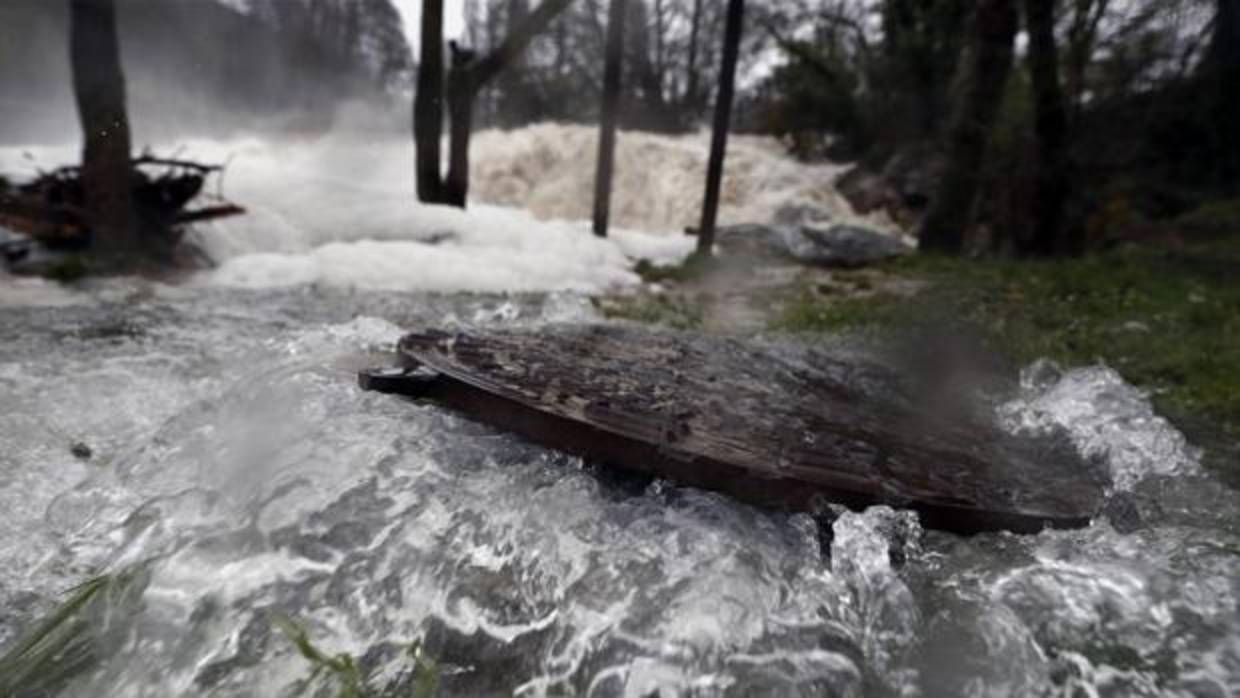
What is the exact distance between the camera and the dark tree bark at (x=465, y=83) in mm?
8836

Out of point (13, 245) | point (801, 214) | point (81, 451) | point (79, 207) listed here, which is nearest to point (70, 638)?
point (81, 451)

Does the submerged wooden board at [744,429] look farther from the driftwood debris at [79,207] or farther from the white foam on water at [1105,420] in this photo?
the driftwood debris at [79,207]

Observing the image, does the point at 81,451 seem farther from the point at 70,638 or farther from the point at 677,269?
the point at 677,269

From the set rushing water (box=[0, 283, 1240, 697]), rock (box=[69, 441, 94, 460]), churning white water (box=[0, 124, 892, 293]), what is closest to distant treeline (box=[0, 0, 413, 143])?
churning white water (box=[0, 124, 892, 293])

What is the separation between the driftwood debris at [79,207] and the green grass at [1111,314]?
5.28 metres

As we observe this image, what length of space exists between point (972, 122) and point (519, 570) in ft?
31.6

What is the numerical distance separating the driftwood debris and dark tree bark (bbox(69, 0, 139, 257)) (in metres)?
0.13

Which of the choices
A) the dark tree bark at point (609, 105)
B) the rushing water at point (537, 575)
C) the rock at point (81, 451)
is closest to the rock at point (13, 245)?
the rushing water at point (537, 575)

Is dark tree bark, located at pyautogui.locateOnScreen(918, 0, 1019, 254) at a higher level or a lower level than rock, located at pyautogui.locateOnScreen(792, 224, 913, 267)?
higher

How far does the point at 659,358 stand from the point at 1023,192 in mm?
9827

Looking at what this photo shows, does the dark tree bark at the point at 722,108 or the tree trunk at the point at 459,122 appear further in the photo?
the tree trunk at the point at 459,122

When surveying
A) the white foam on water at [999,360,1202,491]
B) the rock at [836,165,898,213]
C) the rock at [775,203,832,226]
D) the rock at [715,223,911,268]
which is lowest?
the white foam on water at [999,360,1202,491]

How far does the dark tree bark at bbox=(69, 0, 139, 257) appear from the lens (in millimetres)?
5938

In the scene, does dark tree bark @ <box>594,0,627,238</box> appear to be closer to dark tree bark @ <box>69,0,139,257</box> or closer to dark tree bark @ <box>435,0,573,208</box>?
dark tree bark @ <box>435,0,573,208</box>
